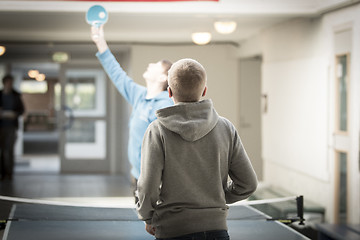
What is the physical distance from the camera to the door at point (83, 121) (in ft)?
42.9

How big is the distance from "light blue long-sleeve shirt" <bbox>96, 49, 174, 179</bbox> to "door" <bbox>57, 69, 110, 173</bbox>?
29.3 feet

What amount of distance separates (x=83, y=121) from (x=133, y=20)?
4738 millimetres

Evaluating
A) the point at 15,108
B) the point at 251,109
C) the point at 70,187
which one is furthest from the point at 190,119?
the point at 251,109

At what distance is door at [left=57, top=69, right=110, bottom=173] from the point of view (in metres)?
13.1

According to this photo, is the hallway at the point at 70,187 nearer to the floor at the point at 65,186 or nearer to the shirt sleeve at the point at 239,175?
the floor at the point at 65,186

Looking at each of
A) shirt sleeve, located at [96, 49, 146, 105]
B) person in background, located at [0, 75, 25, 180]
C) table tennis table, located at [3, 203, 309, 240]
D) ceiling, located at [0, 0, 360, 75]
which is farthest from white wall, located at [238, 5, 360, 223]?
person in background, located at [0, 75, 25, 180]

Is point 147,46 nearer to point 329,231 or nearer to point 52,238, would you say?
point 329,231

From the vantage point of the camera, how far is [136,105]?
4.22m

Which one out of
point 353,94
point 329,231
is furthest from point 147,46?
point 329,231

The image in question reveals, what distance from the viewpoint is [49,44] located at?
1216 centimetres

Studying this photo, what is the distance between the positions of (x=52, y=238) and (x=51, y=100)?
33.8 m

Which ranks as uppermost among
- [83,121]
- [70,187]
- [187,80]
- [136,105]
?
[187,80]

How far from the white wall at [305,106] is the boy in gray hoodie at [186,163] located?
497cm

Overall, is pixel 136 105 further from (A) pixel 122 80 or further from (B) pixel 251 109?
(B) pixel 251 109
